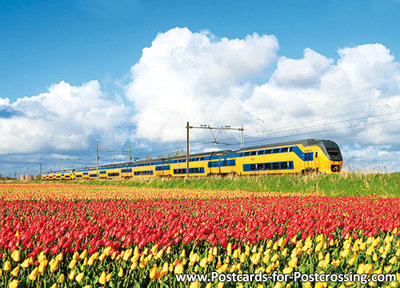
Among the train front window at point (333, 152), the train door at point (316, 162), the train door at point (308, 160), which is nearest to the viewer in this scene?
the train door at point (316, 162)

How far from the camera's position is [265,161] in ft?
105

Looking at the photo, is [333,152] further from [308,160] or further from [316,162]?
[308,160]

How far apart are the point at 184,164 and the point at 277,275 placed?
4106cm

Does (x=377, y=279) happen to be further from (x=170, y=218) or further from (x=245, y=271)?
(x=170, y=218)

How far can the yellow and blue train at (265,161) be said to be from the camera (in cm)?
2812

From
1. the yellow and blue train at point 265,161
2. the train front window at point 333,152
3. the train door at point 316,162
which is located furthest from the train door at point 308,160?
the train front window at point 333,152

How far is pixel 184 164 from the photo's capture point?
44.5 m

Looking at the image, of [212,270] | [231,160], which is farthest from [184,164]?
[212,270]

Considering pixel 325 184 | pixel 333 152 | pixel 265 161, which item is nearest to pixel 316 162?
pixel 333 152

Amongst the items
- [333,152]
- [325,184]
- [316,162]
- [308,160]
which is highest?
[333,152]

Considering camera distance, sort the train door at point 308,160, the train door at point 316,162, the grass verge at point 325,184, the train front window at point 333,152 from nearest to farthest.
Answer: the grass verge at point 325,184 → the train door at point 316,162 → the train front window at point 333,152 → the train door at point 308,160

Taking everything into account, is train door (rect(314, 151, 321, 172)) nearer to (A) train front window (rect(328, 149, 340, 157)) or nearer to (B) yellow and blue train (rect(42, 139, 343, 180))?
(B) yellow and blue train (rect(42, 139, 343, 180))

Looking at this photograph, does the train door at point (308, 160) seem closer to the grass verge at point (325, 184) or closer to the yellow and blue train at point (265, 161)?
the yellow and blue train at point (265, 161)

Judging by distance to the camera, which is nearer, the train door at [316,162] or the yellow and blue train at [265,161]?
the train door at [316,162]
